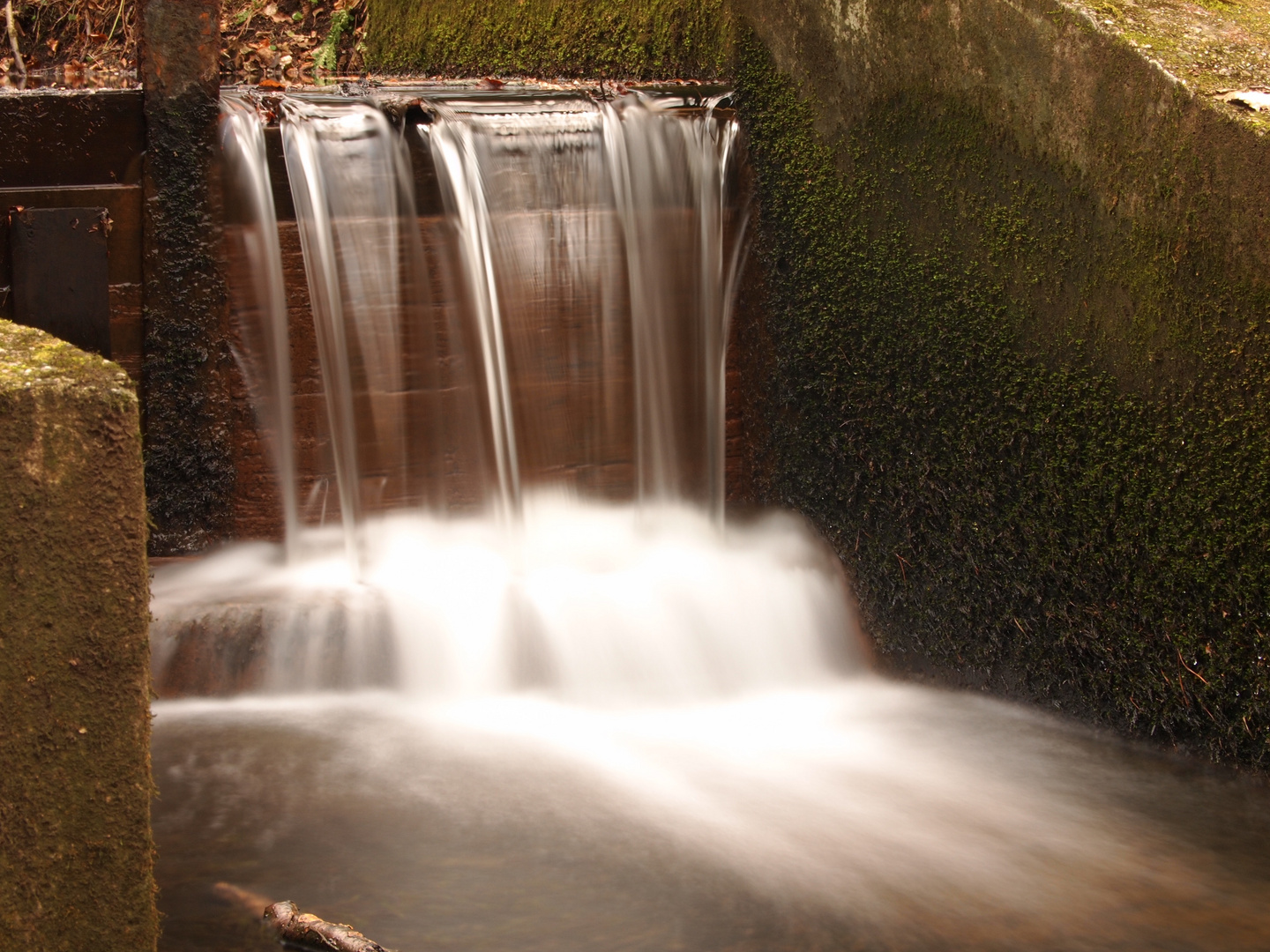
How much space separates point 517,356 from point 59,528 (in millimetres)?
3789

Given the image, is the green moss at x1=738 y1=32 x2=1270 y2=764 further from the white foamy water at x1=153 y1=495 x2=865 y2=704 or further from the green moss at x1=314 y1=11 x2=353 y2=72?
the green moss at x1=314 y1=11 x2=353 y2=72

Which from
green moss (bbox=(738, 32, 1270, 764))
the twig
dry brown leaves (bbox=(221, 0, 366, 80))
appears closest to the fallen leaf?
green moss (bbox=(738, 32, 1270, 764))

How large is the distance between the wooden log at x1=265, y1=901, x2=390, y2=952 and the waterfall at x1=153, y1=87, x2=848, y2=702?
76.4 inches

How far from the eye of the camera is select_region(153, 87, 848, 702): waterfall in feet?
15.6

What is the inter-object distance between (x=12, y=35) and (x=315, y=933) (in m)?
9.83

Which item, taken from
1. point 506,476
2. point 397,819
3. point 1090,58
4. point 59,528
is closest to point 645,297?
point 506,476

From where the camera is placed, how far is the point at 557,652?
4.51 metres

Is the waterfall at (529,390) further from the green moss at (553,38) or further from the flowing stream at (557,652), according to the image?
the green moss at (553,38)

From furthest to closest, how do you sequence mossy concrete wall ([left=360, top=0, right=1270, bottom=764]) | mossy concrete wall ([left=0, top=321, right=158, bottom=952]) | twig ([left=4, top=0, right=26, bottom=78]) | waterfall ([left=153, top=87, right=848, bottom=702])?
twig ([left=4, top=0, right=26, bottom=78])
waterfall ([left=153, top=87, right=848, bottom=702])
mossy concrete wall ([left=360, top=0, right=1270, bottom=764])
mossy concrete wall ([left=0, top=321, right=158, bottom=952])

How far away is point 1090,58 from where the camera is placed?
12.2 feet

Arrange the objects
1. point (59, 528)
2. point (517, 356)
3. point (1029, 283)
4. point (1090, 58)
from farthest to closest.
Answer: point (517, 356)
point (1029, 283)
point (1090, 58)
point (59, 528)

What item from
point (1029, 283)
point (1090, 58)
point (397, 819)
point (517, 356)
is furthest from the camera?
point (517, 356)

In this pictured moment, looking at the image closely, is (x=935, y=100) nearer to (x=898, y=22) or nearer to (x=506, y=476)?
(x=898, y=22)

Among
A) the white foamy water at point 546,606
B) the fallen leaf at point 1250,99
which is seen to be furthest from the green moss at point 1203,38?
the white foamy water at point 546,606
